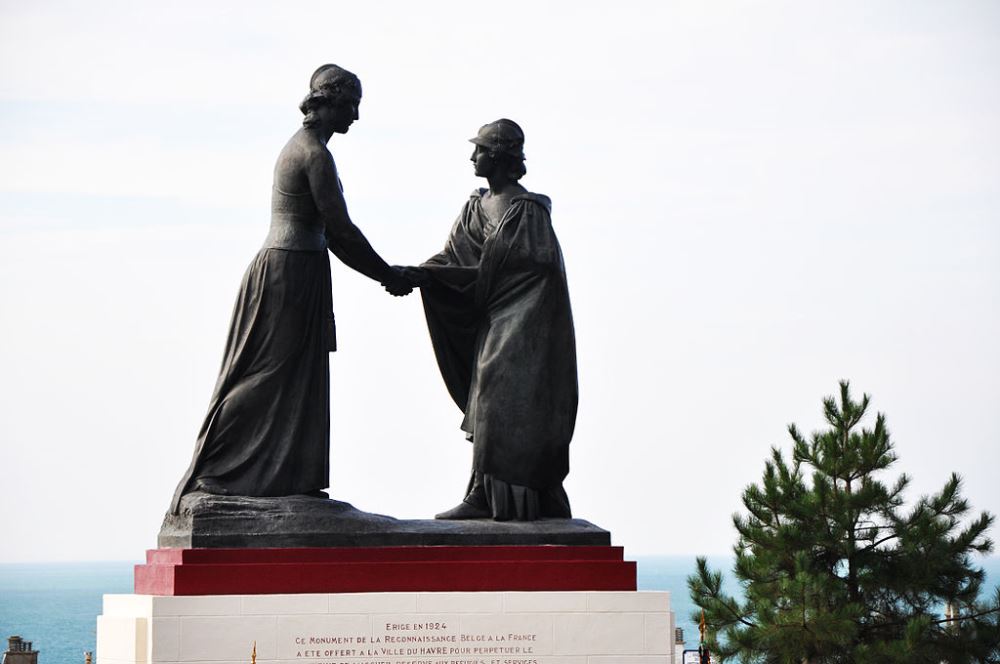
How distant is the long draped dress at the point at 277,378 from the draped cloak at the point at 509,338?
37.1 inches

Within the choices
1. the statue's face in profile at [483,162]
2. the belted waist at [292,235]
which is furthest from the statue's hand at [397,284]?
the statue's face in profile at [483,162]

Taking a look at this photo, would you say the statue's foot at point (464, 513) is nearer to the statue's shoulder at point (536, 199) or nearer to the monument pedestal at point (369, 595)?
the monument pedestal at point (369, 595)

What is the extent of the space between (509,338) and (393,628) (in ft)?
7.10

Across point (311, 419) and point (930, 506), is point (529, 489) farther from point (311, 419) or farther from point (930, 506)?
point (930, 506)

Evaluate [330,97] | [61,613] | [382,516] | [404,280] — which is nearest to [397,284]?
[404,280]

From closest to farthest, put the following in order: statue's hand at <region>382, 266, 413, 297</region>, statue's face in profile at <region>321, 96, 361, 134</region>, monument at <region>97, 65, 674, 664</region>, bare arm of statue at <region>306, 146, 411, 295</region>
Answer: monument at <region>97, 65, 674, 664</region>, bare arm of statue at <region>306, 146, 411, 295</region>, statue's face in profile at <region>321, 96, 361, 134</region>, statue's hand at <region>382, 266, 413, 297</region>

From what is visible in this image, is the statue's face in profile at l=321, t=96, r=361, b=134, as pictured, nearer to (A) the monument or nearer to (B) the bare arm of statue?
(A) the monument

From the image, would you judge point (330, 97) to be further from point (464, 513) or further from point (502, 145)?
point (464, 513)

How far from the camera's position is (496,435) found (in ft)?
43.5

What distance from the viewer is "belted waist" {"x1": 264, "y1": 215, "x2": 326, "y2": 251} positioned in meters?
13.2

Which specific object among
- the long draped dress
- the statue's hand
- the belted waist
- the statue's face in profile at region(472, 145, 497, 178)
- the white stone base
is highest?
the statue's face in profile at region(472, 145, 497, 178)

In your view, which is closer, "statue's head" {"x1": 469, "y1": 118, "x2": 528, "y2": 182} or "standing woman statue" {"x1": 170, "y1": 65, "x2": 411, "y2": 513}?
"standing woman statue" {"x1": 170, "y1": 65, "x2": 411, "y2": 513}

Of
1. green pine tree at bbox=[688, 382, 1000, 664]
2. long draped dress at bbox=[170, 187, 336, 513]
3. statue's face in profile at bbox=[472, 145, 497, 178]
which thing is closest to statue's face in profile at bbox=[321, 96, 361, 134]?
long draped dress at bbox=[170, 187, 336, 513]

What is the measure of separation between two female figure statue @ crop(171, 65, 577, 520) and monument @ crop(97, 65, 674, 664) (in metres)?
0.01
